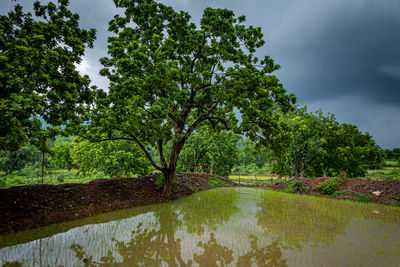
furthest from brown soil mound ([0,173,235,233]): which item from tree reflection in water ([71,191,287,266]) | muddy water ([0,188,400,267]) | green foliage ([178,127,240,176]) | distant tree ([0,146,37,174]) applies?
distant tree ([0,146,37,174])

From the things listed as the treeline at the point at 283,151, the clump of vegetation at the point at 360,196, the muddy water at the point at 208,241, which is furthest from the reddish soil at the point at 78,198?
the treeline at the point at 283,151

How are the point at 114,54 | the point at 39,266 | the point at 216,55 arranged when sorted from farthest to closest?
the point at 216,55
the point at 114,54
the point at 39,266

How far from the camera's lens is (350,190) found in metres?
16.6

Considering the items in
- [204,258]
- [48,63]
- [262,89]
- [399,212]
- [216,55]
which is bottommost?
[399,212]

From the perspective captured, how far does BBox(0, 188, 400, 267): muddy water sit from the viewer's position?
523cm

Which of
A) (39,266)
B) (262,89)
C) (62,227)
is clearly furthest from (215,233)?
(262,89)

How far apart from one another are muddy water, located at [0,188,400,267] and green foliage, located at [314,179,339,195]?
738cm

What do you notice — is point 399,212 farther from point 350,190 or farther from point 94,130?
point 94,130

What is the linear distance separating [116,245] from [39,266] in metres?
2.00

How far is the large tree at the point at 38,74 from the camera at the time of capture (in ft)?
16.4

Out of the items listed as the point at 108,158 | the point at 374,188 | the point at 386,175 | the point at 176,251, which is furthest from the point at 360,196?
the point at 386,175

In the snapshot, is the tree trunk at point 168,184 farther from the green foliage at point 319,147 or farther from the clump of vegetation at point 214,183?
the green foliage at point 319,147

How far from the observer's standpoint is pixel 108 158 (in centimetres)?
1744

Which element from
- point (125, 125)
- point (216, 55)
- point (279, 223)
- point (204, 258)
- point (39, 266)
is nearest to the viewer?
point (39, 266)
